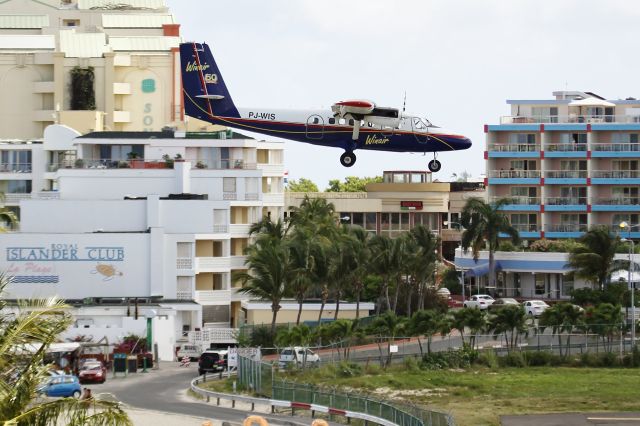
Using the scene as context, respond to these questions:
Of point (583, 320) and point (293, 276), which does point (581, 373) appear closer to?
point (583, 320)

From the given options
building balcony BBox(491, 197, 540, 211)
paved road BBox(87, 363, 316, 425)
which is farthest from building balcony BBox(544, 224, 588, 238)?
paved road BBox(87, 363, 316, 425)

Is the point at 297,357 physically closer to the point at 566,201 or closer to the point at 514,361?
the point at 514,361

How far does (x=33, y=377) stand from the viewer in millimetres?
33000

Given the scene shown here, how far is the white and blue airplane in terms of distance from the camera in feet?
228

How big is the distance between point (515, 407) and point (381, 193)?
89856mm

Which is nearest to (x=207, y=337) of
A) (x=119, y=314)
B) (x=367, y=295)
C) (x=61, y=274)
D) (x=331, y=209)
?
(x=119, y=314)

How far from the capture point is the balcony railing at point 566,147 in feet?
479

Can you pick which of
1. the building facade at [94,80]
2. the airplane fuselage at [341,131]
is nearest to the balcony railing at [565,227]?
the building facade at [94,80]

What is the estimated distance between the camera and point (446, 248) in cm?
16612

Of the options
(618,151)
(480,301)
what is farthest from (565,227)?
(480,301)

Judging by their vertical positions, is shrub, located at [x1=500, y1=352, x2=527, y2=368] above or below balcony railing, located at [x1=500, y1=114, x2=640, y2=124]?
below

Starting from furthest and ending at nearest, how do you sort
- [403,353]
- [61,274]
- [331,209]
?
[331,209], [61,274], [403,353]

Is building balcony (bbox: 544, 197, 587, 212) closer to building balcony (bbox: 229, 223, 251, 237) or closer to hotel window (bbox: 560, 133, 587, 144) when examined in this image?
hotel window (bbox: 560, 133, 587, 144)

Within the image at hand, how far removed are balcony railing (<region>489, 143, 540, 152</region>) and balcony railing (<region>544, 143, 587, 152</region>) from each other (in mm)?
1112
